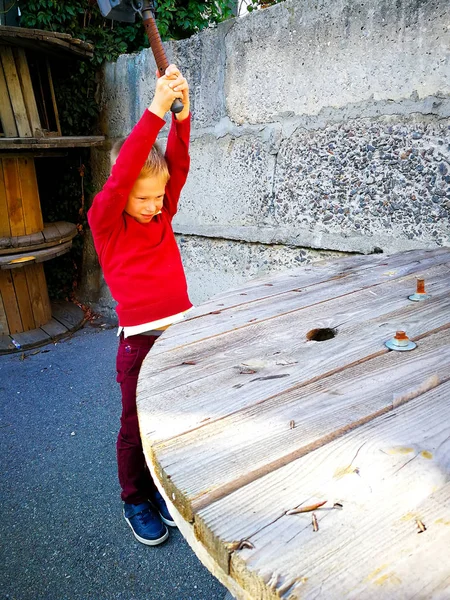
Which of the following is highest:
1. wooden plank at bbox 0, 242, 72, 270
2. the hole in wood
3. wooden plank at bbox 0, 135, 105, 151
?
wooden plank at bbox 0, 135, 105, 151

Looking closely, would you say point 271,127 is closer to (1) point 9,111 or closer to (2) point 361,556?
(1) point 9,111

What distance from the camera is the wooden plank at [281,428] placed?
2.13 feet

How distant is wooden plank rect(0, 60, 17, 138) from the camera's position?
310cm

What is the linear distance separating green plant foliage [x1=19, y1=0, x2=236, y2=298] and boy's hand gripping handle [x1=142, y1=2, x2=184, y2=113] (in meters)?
2.35

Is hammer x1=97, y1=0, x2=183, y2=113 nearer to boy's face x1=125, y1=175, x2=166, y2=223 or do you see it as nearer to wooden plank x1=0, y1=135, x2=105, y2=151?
A: boy's face x1=125, y1=175, x2=166, y2=223

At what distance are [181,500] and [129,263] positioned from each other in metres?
1.07

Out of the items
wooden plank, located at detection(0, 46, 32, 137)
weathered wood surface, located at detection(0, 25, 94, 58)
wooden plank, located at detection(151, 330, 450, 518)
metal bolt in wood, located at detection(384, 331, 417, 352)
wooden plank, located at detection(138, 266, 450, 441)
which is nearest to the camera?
wooden plank, located at detection(151, 330, 450, 518)

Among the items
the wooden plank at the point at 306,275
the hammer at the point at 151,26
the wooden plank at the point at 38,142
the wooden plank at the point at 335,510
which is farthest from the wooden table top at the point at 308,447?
the wooden plank at the point at 38,142

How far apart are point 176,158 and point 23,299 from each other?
7.74 ft

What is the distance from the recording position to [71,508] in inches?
78.0

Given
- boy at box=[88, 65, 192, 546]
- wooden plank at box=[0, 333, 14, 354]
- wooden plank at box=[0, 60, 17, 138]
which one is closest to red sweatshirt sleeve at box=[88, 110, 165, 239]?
boy at box=[88, 65, 192, 546]

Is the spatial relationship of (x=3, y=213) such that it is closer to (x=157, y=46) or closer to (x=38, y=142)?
(x=38, y=142)

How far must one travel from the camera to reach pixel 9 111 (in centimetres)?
313

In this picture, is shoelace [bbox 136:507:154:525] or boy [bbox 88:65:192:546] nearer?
boy [bbox 88:65:192:546]
